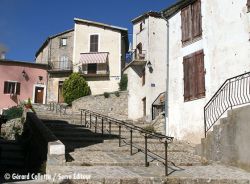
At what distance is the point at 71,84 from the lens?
4025 centimetres

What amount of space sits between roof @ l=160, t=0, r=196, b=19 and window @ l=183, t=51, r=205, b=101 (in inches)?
102

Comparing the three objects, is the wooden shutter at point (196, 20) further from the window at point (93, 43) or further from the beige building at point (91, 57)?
the window at point (93, 43)

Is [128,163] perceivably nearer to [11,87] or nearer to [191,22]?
[191,22]

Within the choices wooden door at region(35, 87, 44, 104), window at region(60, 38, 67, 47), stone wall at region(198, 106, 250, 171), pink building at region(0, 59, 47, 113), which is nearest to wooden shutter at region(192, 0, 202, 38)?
stone wall at region(198, 106, 250, 171)

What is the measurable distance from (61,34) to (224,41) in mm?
33419

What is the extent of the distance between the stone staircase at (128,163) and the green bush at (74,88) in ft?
74.7

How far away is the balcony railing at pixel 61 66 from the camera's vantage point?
4422cm

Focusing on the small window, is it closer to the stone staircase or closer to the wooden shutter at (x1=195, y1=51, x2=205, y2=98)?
the stone staircase

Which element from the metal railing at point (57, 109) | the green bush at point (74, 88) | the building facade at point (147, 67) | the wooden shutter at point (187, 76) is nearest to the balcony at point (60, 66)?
the green bush at point (74, 88)

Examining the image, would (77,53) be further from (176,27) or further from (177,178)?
(177,178)

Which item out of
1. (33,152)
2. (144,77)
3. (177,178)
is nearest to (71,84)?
(144,77)

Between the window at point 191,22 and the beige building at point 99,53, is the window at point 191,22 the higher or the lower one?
the lower one

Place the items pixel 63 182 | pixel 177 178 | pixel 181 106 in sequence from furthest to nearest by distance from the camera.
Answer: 1. pixel 181 106
2. pixel 177 178
3. pixel 63 182

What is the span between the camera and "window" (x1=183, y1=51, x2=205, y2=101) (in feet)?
53.1
